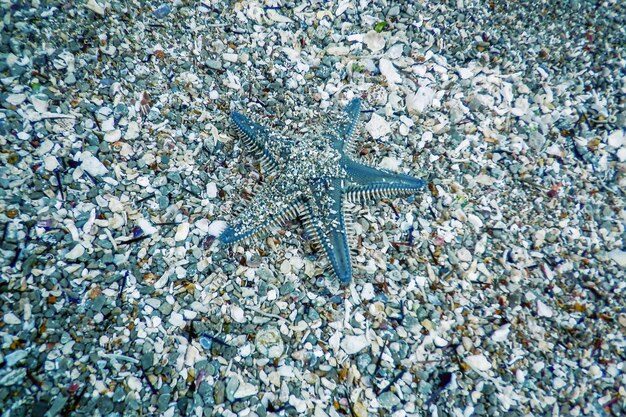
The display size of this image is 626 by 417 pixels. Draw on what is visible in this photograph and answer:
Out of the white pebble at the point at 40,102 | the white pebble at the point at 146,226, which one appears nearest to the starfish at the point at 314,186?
the white pebble at the point at 146,226

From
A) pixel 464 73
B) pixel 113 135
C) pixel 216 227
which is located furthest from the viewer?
pixel 464 73

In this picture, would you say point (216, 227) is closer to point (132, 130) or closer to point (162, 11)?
point (132, 130)

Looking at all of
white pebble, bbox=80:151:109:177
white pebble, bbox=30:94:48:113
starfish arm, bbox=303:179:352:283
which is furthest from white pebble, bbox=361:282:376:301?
white pebble, bbox=30:94:48:113

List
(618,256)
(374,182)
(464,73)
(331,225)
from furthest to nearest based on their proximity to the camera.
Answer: (464,73) < (618,256) < (374,182) < (331,225)

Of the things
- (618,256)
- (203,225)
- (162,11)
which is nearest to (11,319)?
(203,225)

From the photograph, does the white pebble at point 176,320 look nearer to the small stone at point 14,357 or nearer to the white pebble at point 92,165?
the small stone at point 14,357

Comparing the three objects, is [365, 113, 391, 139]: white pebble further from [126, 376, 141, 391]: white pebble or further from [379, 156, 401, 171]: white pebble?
[126, 376, 141, 391]: white pebble

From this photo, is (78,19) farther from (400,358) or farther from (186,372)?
(400,358)
